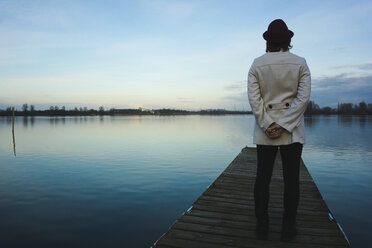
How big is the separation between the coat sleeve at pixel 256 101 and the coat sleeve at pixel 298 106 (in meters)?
0.17

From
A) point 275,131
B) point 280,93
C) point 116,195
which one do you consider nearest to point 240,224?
point 275,131

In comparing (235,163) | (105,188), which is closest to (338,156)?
(235,163)

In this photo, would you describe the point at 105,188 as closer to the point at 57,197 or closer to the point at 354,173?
the point at 57,197

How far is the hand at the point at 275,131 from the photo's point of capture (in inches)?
117

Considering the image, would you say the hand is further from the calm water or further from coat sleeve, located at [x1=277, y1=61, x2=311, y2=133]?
the calm water

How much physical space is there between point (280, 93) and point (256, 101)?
0.94ft

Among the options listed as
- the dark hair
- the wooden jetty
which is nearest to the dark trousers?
the wooden jetty

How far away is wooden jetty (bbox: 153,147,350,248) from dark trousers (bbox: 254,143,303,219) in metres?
0.38

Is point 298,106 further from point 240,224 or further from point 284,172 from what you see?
point 240,224

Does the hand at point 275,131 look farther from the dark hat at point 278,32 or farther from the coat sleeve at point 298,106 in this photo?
the dark hat at point 278,32

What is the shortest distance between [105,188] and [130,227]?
133 inches

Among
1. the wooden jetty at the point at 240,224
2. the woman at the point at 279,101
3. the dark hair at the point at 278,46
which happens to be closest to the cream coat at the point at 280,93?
the woman at the point at 279,101

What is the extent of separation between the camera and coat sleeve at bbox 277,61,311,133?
117 inches

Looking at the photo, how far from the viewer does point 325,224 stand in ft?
12.9
